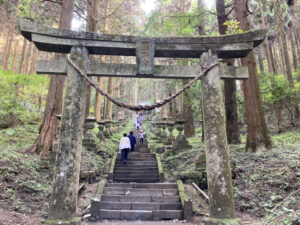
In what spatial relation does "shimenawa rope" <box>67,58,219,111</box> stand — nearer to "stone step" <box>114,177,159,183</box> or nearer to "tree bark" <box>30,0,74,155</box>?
"tree bark" <box>30,0,74,155</box>

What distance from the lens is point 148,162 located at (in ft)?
36.6

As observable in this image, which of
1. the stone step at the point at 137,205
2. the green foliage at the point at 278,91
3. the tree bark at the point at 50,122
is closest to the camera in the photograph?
the stone step at the point at 137,205

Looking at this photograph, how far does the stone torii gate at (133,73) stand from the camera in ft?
13.8

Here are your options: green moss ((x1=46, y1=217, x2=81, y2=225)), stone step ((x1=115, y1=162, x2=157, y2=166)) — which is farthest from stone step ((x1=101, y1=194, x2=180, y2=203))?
stone step ((x1=115, y1=162, x2=157, y2=166))

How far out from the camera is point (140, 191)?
25.2ft

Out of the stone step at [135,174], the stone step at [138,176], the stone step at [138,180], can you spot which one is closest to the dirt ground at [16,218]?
the stone step at [138,180]

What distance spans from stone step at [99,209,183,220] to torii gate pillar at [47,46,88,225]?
244cm

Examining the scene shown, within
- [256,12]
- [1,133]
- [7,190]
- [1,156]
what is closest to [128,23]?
[256,12]

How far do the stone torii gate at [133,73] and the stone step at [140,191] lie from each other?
3.53 metres

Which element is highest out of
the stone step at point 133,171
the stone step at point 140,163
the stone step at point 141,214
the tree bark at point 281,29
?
the tree bark at point 281,29

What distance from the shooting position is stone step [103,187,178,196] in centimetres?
757

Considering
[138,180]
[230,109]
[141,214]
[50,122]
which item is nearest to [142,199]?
[141,214]

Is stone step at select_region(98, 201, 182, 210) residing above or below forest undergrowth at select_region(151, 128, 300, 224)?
below

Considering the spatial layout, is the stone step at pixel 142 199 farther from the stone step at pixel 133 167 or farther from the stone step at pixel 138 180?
the stone step at pixel 133 167
